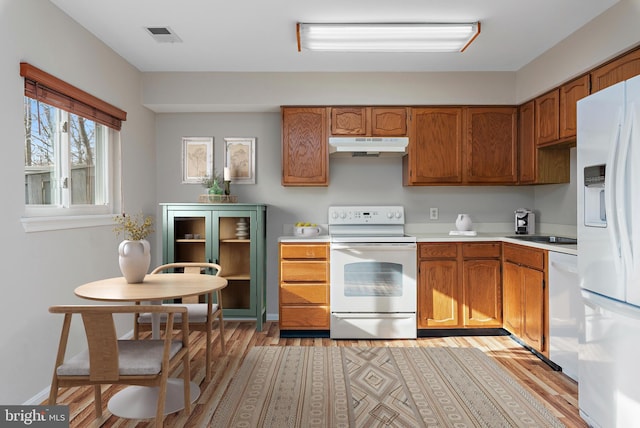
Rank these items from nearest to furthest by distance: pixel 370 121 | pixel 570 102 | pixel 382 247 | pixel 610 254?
→ pixel 610 254
pixel 570 102
pixel 382 247
pixel 370 121

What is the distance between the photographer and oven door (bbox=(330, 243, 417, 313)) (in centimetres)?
390

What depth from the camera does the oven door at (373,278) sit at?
390 cm

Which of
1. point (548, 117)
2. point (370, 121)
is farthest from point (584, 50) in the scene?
point (370, 121)

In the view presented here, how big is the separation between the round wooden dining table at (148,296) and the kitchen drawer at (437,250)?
1.91 meters

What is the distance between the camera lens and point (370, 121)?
4199mm

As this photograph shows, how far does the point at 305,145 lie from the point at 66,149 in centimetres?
199

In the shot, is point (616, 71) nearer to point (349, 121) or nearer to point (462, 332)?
point (349, 121)

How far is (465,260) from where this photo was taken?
3941 millimetres

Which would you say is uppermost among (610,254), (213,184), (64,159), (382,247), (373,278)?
(64,159)

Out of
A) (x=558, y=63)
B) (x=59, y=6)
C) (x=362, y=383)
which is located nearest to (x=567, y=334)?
(x=362, y=383)

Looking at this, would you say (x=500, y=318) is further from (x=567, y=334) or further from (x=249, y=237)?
(x=249, y=237)

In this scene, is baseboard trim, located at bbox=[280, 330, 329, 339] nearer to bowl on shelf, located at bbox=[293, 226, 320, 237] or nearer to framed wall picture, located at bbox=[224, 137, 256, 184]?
bowl on shelf, located at bbox=[293, 226, 320, 237]

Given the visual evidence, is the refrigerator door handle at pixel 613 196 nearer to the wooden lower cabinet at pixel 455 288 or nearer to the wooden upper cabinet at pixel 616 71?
the wooden upper cabinet at pixel 616 71

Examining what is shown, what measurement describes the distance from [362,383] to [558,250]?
161 centimetres
